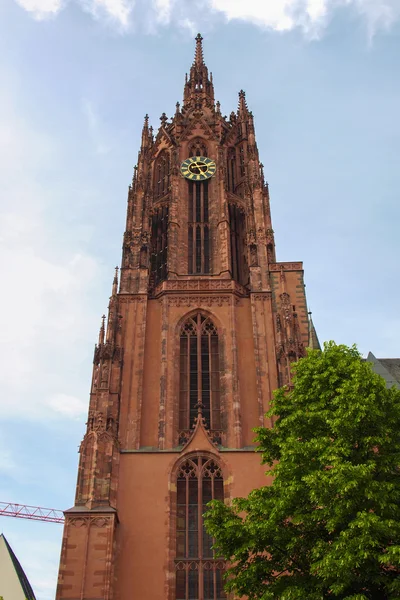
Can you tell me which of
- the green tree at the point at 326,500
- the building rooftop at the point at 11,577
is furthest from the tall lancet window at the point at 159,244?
the building rooftop at the point at 11,577

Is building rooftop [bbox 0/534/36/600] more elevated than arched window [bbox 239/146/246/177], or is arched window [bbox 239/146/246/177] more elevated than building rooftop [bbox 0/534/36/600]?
arched window [bbox 239/146/246/177]

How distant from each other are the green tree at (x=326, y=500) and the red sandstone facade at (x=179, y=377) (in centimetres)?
704

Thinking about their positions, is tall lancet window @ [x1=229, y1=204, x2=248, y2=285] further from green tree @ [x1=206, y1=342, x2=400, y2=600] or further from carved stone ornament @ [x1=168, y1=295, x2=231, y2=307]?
green tree @ [x1=206, y1=342, x2=400, y2=600]

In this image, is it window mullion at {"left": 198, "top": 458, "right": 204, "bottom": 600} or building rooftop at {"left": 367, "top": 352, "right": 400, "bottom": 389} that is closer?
window mullion at {"left": 198, "top": 458, "right": 204, "bottom": 600}

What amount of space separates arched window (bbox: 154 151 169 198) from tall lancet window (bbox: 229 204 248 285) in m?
3.99

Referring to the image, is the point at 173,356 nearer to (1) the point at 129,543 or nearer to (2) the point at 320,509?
(1) the point at 129,543

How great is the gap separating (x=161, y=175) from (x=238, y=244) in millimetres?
6983

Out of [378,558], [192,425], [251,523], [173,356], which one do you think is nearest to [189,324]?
[173,356]

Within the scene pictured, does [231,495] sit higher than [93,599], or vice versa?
[231,495]

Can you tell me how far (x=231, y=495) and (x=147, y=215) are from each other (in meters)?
15.2

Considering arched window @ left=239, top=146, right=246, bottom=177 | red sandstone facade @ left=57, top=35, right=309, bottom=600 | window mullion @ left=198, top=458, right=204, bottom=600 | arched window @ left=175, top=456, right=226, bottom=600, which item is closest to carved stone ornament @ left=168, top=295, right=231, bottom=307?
red sandstone facade @ left=57, top=35, right=309, bottom=600

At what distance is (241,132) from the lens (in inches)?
1528

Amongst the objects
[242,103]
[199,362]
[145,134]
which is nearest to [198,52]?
[242,103]

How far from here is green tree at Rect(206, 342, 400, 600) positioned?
12336 mm
